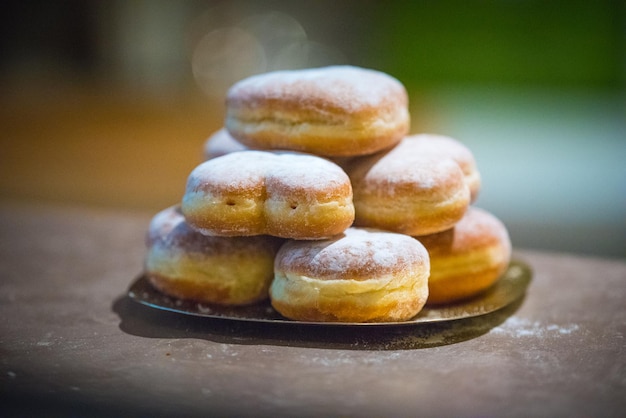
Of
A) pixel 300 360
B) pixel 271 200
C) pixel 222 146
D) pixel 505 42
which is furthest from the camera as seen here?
pixel 505 42

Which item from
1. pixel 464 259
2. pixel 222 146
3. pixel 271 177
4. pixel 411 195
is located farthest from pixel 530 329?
pixel 222 146

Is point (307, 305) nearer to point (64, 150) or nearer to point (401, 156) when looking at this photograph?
point (401, 156)

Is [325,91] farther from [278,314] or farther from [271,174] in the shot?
[278,314]

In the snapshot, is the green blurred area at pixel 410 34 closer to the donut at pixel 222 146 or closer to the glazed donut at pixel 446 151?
the glazed donut at pixel 446 151

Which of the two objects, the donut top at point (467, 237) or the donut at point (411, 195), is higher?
the donut at point (411, 195)

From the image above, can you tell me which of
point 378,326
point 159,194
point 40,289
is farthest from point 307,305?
point 159,194

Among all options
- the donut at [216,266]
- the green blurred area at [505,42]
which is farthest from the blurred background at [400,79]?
the donut at [216,266]

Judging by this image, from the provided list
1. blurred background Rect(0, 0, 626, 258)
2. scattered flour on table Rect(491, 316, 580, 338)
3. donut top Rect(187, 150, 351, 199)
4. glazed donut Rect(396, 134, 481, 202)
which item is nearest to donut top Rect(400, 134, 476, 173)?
glazed donut Rect(396, 134, 481, 202)
